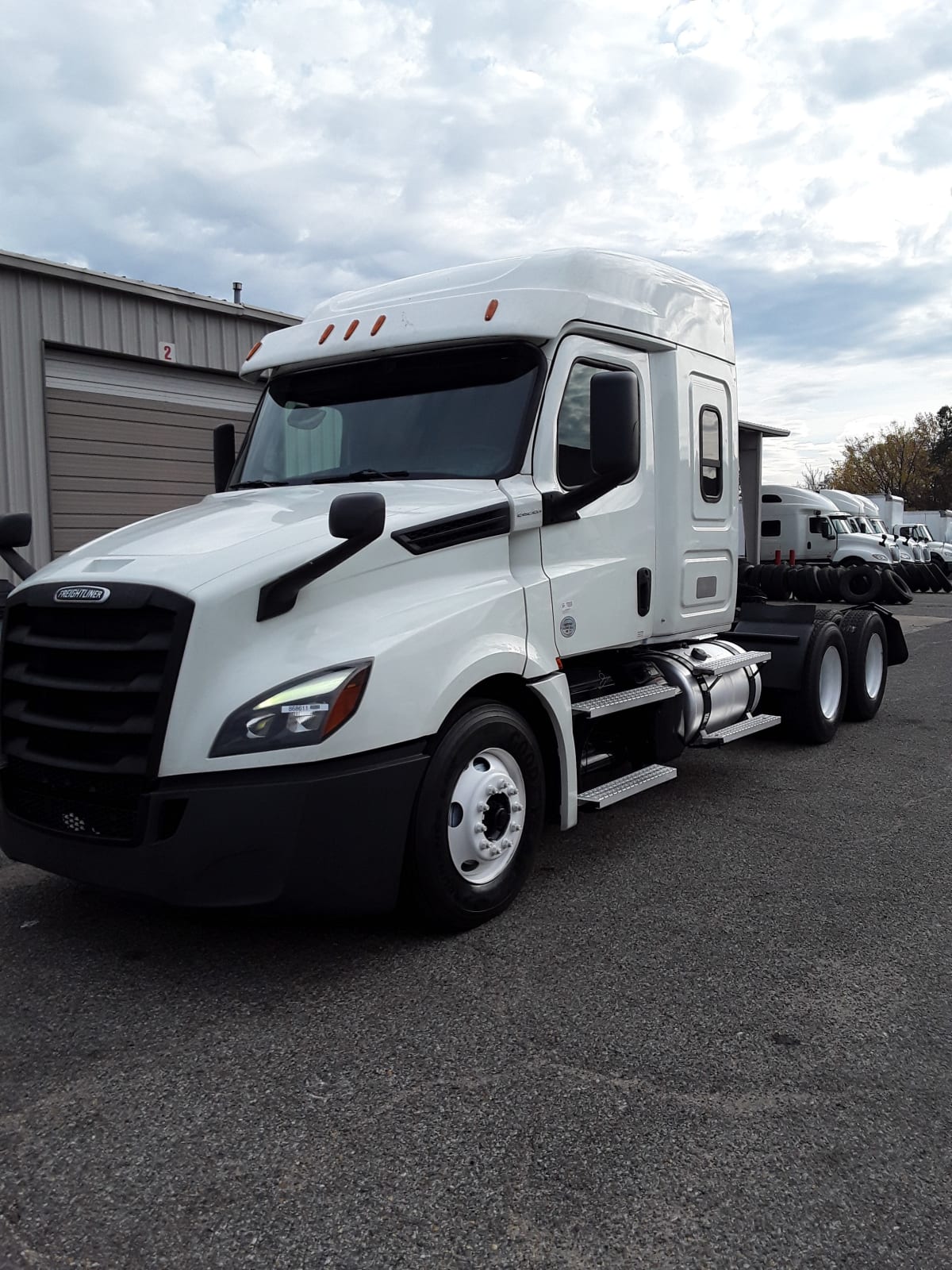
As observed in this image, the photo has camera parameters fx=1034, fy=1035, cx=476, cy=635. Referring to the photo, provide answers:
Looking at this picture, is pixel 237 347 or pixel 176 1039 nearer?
pixel 176 1039

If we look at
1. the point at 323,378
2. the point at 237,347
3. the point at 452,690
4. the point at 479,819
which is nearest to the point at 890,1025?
the point at 479,819

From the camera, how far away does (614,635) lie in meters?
5.29

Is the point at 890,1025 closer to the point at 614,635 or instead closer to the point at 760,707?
the point at 614,635

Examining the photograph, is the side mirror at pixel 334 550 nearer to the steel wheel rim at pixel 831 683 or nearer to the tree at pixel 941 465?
the steel wheel rim at pixel 831 683

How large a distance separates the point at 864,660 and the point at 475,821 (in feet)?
17.9

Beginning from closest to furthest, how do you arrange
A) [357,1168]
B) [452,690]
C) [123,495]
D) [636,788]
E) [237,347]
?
[357,1168]
[452,690]
[636,788]
[123,495]
[237,347]

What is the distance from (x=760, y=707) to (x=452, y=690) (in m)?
4.60

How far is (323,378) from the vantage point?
205 inches


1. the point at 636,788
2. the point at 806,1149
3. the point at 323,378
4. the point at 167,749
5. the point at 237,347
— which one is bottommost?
the point at 806,1149

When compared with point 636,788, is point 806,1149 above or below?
below

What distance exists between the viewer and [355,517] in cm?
358

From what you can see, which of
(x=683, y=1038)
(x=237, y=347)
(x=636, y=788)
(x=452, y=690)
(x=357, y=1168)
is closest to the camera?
(x=357, y=1168)

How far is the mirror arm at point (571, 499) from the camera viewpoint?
15.3 ft

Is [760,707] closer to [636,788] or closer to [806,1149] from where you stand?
[636,788]
